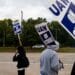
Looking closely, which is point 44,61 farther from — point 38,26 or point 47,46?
point 38,26

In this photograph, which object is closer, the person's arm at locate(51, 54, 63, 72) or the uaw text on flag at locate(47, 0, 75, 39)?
the uaw text on flag at locate(47, 0, 75, 39)

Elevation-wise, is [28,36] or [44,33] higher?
[44,33]

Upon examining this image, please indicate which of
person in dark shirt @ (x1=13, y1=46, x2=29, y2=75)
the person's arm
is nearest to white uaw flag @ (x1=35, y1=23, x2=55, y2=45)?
the person's arm

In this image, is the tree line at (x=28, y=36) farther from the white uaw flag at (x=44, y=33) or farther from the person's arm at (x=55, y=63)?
the white uaw flag at (x=44, y=33)

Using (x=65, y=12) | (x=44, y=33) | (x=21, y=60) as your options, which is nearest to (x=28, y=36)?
(x=21, y=60)

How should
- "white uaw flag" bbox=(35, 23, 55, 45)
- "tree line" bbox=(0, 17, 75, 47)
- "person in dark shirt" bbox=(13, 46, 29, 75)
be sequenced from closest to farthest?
"white uaw flag" bbox=(35, 23, 55, 45) < "person in dark shirt" bbox=(13, 46, 29, 75) < "tree line" bbox=(0, 17, 75, 47)

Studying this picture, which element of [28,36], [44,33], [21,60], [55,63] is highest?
[44,33]

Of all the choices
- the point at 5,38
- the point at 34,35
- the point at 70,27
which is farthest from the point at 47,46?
the point at 5,38

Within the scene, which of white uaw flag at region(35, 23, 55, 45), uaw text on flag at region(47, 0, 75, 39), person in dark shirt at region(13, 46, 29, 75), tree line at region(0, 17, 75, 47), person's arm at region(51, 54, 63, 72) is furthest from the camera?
tree line at region(0, 17, 75, 47)

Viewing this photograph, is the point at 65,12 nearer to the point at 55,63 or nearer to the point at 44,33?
the point at 44,33

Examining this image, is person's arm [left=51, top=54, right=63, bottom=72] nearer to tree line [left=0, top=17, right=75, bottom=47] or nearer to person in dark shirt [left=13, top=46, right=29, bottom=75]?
person in dark shirt [left=13, top=46, right=29, bottom=75]

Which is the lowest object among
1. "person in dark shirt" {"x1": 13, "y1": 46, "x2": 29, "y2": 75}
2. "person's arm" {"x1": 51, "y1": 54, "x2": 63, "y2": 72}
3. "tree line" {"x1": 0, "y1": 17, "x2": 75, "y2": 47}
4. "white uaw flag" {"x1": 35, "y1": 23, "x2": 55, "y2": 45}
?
"tree line" {"x1": 0, "y1": 17, "x2": 75, "y2": 47}

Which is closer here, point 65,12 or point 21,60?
point 65,12

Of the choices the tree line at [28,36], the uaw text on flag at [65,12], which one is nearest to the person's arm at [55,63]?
the uaw text on flag at [65,12]
